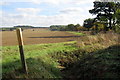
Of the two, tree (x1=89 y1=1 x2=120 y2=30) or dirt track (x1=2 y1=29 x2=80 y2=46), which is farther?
tree (x1=89 y1=1 x2=120 y2=30)

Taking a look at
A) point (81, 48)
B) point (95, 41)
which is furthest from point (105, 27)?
point (81, 48)

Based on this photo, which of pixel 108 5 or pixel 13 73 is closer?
pixel 13 73

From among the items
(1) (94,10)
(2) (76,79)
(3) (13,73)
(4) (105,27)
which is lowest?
(2) (76,79)

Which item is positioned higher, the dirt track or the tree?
Result: the tree

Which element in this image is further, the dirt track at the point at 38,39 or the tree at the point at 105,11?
the tree at the point at 105,11

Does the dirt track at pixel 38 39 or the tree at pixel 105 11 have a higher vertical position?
the tree at pixel 105 11

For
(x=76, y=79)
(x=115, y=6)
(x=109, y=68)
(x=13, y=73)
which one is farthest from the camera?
(x=115, y=6)

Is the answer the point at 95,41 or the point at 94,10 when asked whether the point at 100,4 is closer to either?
the point at 94,10

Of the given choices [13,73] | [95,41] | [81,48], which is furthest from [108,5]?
[13,73]

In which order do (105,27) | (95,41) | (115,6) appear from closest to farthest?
(95,41) < (115,6) < (105,27)

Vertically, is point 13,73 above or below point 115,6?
below

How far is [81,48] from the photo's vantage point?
13805mm

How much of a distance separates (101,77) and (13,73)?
12.9 feet

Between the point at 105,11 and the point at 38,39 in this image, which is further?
the point at 105,11
